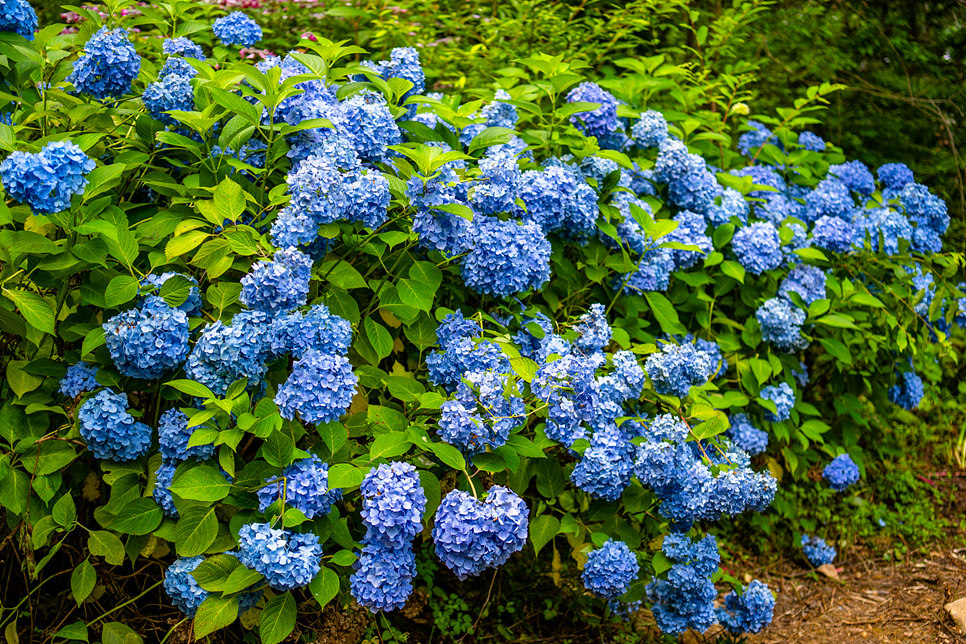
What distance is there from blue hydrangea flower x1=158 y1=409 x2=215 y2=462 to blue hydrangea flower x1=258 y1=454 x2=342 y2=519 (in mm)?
215

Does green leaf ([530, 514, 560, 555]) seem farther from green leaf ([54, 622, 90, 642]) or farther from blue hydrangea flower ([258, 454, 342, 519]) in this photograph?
green leaf ([54, 622, 90, 642])

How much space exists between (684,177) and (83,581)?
8.74ft

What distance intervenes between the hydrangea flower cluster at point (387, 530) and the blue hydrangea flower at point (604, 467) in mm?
593

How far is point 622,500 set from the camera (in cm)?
259

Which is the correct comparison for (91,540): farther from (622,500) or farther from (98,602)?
(622,500)

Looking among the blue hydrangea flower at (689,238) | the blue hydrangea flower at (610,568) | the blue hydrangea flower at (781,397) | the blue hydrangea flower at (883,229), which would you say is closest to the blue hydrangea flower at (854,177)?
the blue hydrangea flower at (883,229)

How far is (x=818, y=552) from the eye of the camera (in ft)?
11.6

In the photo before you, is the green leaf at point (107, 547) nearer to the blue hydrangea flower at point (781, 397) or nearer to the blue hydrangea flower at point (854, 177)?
the blue hydrangea flower at point (781, 397)

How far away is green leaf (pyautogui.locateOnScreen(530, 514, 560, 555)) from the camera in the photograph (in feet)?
7.91

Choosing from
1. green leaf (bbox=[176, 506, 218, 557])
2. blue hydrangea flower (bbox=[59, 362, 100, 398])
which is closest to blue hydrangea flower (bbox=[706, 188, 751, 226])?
green leaf (bbox=[176, 506, 218, 557])

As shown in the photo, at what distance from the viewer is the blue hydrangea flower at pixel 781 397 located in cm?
323

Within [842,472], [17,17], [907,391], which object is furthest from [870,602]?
[17,17]

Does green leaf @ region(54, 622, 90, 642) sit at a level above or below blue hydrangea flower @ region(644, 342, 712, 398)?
below

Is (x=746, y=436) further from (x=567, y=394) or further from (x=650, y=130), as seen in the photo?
(x=650, y=130)
